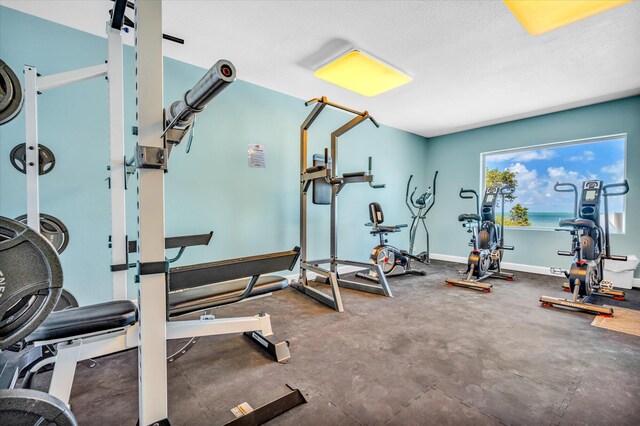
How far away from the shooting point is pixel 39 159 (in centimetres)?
224

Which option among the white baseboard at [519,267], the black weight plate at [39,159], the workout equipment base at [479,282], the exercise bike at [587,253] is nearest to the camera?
the black weight plate at [39,159]

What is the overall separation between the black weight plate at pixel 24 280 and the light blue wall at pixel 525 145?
6075 mm

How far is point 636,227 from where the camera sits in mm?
3953

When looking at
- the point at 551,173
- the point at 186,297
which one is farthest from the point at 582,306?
the point at 186,297

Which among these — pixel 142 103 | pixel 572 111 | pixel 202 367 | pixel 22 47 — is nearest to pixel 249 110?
pixel 22 47

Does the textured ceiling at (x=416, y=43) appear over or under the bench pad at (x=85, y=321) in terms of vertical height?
over

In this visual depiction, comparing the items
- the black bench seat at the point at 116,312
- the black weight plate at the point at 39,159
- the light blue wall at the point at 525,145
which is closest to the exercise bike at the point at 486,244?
the light blue wall at the point at 525,145

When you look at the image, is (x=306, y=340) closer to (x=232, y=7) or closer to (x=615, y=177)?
(x=232, y=7)

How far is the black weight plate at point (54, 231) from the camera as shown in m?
2.08

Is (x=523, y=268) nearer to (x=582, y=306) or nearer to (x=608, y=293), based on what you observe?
(x=608, y=293)

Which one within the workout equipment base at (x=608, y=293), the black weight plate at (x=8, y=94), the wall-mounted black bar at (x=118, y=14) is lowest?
the workout equipment base at (x=608, y=293)

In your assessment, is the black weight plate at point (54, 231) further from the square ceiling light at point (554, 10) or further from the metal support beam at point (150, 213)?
the square ceiling light at point (554, 10)

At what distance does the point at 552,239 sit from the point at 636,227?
3.16 ft

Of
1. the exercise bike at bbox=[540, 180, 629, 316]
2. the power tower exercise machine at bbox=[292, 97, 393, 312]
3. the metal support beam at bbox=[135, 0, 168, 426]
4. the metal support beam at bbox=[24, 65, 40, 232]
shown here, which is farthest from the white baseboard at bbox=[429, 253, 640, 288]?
the metal support beam at bbox=[24, 65, 40, 232]
